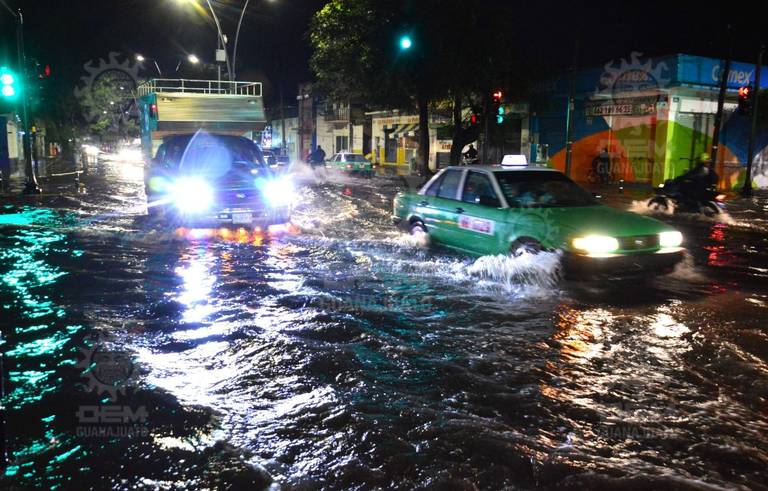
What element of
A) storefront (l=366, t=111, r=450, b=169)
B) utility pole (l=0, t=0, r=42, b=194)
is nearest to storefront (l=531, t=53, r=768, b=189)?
storefront (l=366, t=111, r=450, b=169)

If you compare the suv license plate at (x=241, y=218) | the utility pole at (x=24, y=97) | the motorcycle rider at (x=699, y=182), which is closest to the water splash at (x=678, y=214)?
the motorcycle rider at (x=699, y=182)

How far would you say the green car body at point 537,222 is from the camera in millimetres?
7406

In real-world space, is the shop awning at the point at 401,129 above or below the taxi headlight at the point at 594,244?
above

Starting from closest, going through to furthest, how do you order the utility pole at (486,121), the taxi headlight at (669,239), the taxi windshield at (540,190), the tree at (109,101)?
the taxi headlight at (669,239)
the taxi windshield at (540,190)
the utility pole at (486,121)
the tree at (109,101)

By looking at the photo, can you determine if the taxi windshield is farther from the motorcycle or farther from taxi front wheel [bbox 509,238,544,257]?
the motorcycle

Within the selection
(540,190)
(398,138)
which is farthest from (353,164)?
(540,190)

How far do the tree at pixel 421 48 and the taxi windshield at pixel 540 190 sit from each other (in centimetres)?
1807

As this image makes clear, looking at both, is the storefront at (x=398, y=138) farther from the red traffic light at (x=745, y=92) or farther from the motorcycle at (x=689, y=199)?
the motorcycle at (x=689, y=199)

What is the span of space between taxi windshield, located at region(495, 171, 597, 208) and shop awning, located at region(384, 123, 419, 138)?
34544mm

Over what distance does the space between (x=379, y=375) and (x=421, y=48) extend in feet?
75.3

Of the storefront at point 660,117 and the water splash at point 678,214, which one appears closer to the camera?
the water splash at point 678,214

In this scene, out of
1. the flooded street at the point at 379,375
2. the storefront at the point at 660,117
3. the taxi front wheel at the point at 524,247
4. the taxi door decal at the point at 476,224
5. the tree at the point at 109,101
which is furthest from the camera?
the tree at the point at 109,101

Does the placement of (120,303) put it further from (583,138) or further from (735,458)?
(583,138)

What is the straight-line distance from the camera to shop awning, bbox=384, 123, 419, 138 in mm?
43250
